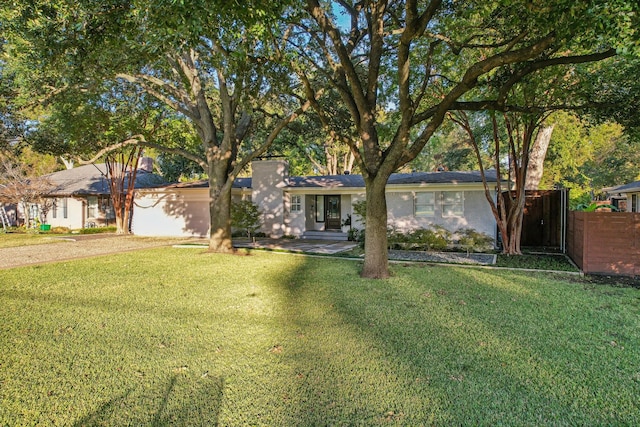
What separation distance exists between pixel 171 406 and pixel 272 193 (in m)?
15.1

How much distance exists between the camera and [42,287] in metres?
6.91

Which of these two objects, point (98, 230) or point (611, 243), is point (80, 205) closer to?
point (98, 230)

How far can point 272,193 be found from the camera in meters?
17.7

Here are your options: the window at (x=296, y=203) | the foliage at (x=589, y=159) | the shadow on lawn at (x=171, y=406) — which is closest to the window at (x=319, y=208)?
the window at (x=296, y=203)

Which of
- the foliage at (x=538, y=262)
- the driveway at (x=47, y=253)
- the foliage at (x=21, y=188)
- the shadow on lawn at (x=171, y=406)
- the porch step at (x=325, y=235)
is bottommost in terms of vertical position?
the shadow on lawn at (x=171, y=406)

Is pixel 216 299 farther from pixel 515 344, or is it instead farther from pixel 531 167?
pixel 531 167

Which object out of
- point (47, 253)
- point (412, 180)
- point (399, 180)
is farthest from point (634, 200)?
point (47, 253)

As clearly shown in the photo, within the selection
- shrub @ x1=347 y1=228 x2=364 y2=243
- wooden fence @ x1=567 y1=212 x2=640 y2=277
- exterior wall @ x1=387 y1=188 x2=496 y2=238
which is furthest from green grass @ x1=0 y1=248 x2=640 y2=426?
shrub @ x1=347 y1=228 x2=364 y2=243

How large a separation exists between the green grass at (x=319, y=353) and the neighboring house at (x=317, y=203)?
700cm

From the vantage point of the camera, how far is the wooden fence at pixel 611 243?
816cm

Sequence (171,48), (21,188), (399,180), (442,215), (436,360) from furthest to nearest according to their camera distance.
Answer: (21,188) → (399,180) → (442,215) → (171,48) → (436,360)

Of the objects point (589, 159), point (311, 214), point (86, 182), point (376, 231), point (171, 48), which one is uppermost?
point (171, 48)

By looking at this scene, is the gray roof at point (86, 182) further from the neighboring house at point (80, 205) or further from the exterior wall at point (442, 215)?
the exterior wall at point (442, 215)

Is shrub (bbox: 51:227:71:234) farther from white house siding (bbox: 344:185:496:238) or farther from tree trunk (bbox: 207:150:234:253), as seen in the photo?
white house siding (bbox: 344:185:496:238)
